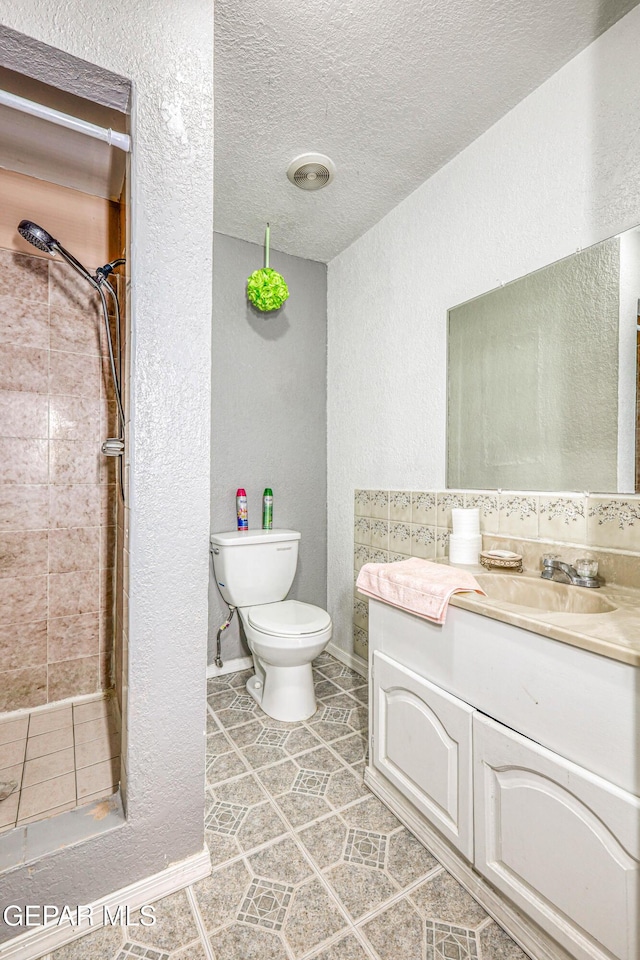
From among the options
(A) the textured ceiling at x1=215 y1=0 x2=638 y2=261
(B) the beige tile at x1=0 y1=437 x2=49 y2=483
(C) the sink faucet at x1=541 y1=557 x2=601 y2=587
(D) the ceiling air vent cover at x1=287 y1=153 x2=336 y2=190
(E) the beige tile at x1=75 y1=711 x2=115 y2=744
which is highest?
(A) the textured ceiling at x1=215 y1=0 x2=638 y2=261

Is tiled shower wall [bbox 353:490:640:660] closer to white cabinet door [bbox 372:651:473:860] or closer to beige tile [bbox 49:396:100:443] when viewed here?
white cabinet door [bbox 372:651:473:860]

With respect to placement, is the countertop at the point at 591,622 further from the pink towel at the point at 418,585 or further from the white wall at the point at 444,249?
the white wall at the point at 444,249

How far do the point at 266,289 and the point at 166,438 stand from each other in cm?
145

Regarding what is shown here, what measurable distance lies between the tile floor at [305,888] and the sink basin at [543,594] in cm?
76

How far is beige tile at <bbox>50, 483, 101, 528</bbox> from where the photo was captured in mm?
1886

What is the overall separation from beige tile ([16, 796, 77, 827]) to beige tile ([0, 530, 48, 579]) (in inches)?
36.1

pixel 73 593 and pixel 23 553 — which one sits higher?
pixel 23 553

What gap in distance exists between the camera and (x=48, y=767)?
1425mm

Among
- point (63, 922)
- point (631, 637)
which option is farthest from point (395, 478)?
point (63, 922)

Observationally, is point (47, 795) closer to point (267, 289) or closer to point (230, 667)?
point (230, 667)

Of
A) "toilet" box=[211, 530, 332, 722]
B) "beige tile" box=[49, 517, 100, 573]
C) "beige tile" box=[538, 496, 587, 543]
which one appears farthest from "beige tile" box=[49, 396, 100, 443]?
"beige tile" box=[538, 496, 587, 543]

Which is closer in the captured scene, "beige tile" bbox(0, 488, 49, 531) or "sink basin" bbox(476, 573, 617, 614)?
"sink basin" bbox(476, 573, 617, 614)

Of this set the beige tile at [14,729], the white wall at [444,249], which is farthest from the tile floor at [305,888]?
the white wall at [444,249]

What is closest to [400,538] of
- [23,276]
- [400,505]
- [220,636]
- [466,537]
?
[400,505]
